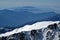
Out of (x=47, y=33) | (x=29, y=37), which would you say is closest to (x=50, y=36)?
(x=47, y=33)

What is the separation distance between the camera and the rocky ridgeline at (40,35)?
16.4 meters

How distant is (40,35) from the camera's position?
16.7 meters

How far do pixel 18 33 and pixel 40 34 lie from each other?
137cm

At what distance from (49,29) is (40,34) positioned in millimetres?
642

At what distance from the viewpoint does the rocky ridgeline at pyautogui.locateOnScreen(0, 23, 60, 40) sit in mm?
16422

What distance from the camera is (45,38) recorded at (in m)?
16.6

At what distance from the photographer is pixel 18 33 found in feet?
53.8

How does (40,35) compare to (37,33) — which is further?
(40,35)

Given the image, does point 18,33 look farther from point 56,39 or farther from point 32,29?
point 56,39

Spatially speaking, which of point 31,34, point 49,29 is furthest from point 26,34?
point 49,29

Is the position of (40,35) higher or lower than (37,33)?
lower

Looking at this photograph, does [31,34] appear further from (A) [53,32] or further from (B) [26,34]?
(A) [53,32]

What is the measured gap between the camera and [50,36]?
1677 cm

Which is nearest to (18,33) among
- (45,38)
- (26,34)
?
(26,34)
